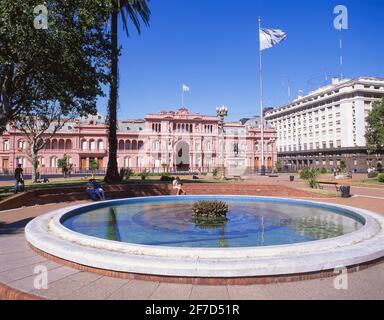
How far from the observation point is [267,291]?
15.0ft

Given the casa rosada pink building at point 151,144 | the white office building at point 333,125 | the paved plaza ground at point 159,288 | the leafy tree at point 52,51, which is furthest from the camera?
the white office building at point 333,125

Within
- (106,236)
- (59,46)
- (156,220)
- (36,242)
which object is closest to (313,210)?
(156,220)

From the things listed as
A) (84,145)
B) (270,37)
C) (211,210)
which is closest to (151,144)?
(84,145)

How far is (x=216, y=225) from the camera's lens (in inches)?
387

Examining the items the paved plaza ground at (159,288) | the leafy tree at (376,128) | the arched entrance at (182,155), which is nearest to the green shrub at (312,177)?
the paved plaza ground at (159,288)

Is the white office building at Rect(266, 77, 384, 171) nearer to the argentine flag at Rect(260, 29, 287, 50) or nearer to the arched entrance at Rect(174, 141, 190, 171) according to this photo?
the arched entrance at Rect(174, 141, 190, 171)

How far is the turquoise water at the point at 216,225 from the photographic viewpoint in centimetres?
784

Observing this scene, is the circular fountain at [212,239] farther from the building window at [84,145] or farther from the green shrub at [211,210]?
the building window at [84,145]

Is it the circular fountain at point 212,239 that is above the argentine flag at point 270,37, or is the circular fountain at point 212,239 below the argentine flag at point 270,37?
below

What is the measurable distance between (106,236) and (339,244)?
5800 millimetres

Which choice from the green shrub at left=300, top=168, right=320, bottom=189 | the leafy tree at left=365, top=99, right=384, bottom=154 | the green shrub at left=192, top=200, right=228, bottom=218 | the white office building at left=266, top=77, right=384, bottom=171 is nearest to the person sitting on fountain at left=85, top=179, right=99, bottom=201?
the green shrub at left=192, top=200, right=228, bottom=218

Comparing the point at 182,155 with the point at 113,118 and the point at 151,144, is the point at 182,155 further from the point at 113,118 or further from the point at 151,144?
the point at 113,118

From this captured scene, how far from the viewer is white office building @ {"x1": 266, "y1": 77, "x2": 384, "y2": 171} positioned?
73.3 meters
